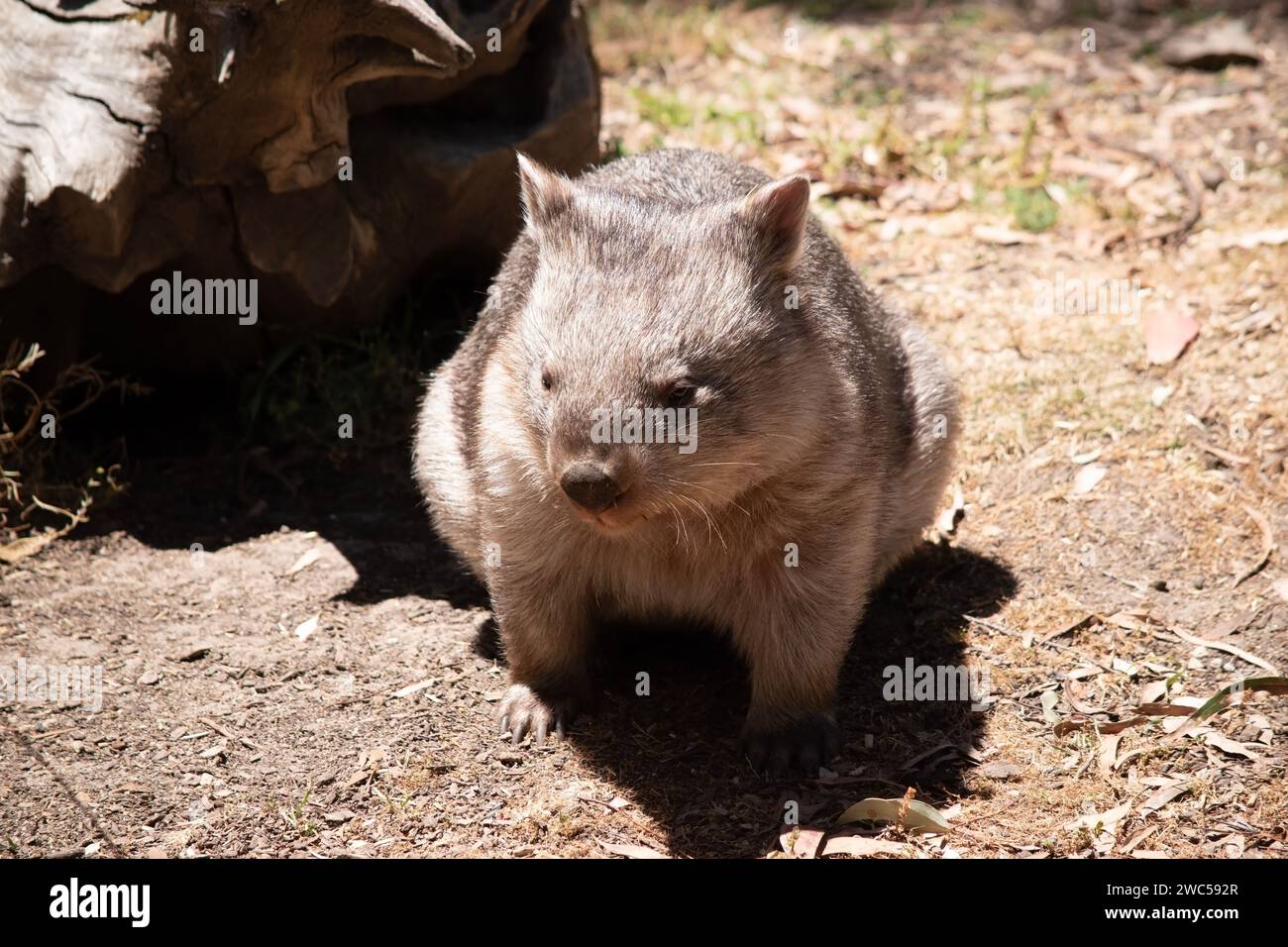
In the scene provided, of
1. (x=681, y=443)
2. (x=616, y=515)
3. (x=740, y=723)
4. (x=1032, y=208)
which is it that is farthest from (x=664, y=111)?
(x=616, y=515)

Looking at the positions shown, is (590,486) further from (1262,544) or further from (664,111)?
(664,111)

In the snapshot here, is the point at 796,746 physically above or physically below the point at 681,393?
below

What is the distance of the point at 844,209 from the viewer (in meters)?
8.30

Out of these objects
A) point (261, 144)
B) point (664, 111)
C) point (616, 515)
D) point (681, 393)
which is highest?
point (664, 111)

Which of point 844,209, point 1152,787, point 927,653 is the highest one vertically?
point 844,209

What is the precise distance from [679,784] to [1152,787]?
1.61 meters

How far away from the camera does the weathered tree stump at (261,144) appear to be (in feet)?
17.9

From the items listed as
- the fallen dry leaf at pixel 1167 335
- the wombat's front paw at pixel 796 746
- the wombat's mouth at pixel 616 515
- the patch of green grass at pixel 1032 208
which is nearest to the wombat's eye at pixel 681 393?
the wombat's mouth at pixel 616 515

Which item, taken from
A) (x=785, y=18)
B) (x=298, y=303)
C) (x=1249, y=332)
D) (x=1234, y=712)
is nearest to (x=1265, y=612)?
(x=1234, y=712)

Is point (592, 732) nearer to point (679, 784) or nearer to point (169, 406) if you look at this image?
point (679, 784)

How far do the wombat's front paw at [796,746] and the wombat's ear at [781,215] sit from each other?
166 centimetres

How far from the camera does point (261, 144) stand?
19.0ft

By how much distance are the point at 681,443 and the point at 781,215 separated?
90cm

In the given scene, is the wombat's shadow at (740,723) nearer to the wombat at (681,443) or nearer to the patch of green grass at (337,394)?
the wombat at (681,443)
